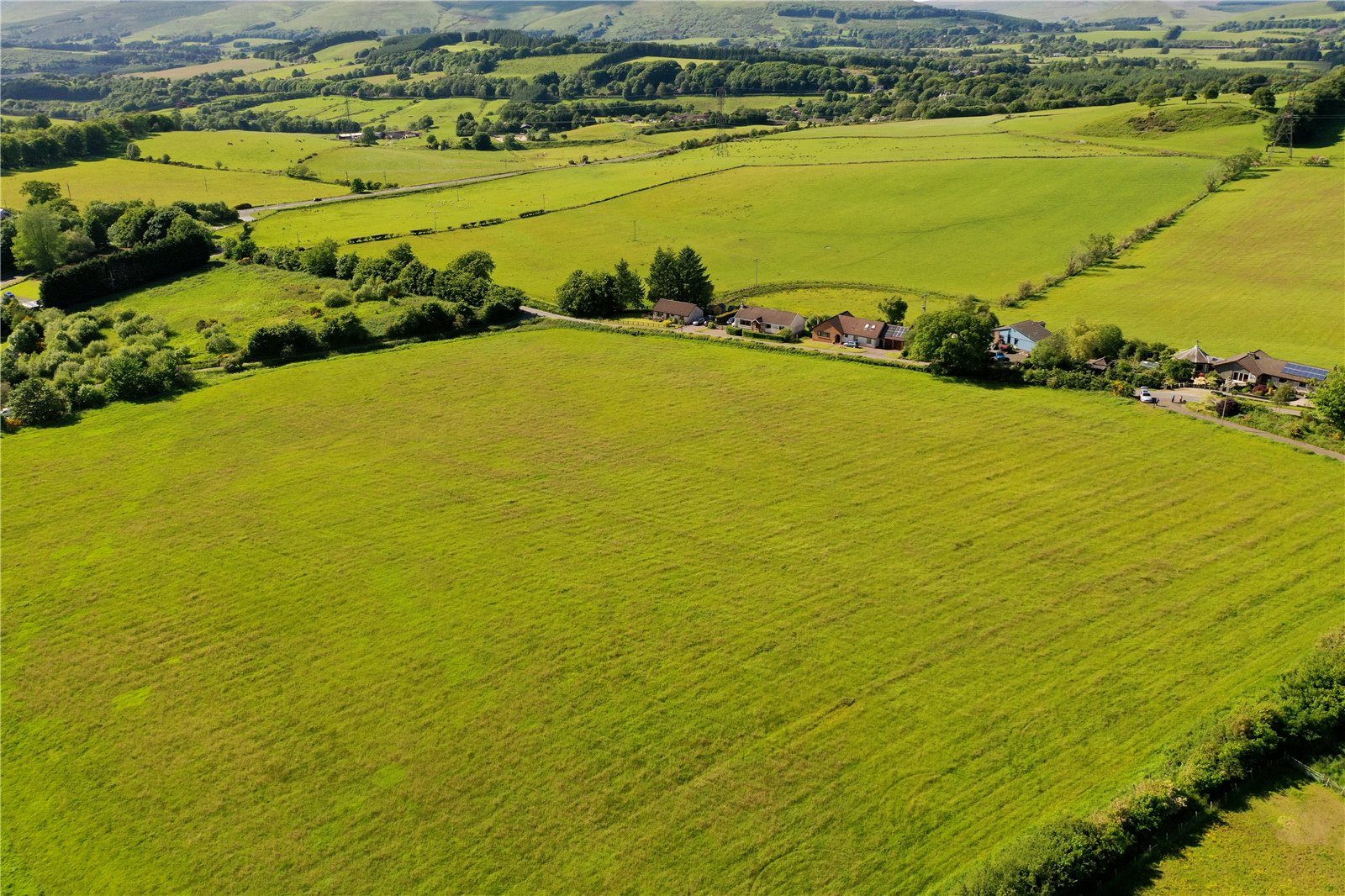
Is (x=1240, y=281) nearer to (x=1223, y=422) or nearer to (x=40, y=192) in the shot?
(x=1223, y=422)

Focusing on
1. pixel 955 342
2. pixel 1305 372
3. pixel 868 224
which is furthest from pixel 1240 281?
pixel 955 342

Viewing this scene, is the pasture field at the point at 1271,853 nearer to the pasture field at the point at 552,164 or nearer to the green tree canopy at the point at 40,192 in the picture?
the pasture field at the point at 552,164

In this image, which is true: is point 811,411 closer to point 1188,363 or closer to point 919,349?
point 919,349

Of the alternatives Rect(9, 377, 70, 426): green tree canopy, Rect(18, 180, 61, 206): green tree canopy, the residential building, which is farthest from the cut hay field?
Rect(18, 180, 61, 206): green tree canopy

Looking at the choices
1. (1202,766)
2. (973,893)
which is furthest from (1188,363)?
(973,893)

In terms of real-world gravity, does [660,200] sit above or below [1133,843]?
above

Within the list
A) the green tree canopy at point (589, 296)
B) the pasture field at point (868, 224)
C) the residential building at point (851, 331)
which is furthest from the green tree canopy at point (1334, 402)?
the green tree canopy at point (589, 296)

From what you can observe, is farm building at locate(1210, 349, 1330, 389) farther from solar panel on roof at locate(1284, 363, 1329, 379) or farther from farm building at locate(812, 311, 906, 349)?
farm building at locate(812, 311, 906, 349)
